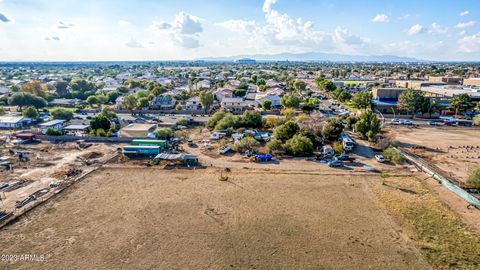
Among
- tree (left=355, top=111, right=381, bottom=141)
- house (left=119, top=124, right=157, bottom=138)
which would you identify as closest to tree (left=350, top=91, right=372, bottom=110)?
tree (left=355, top=111, right=381, bottom=141)

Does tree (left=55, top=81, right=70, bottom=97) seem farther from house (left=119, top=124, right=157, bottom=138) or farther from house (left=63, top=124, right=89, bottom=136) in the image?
house (left=119, top=124, right=157, bottom=138)

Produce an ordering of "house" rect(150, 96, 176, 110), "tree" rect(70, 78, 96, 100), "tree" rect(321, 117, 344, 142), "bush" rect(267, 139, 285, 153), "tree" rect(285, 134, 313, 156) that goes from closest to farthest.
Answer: "tree" rect(285, 134, 313, 156) → "bush" rect(267, 139, 285, 153) → "tree" rect(321, 117, 344, 142) → "house" rect(150, 96, 176, 110) → "tree" rect(70, 78, 96, 100)

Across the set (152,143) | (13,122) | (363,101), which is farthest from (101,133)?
(363,101)

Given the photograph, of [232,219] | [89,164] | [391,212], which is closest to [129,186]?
[89,164]

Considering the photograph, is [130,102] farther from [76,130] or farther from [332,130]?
[332,130]

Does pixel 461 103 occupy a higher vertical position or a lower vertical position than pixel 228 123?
higher

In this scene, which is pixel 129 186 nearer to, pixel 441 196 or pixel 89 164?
pixel 89 164
